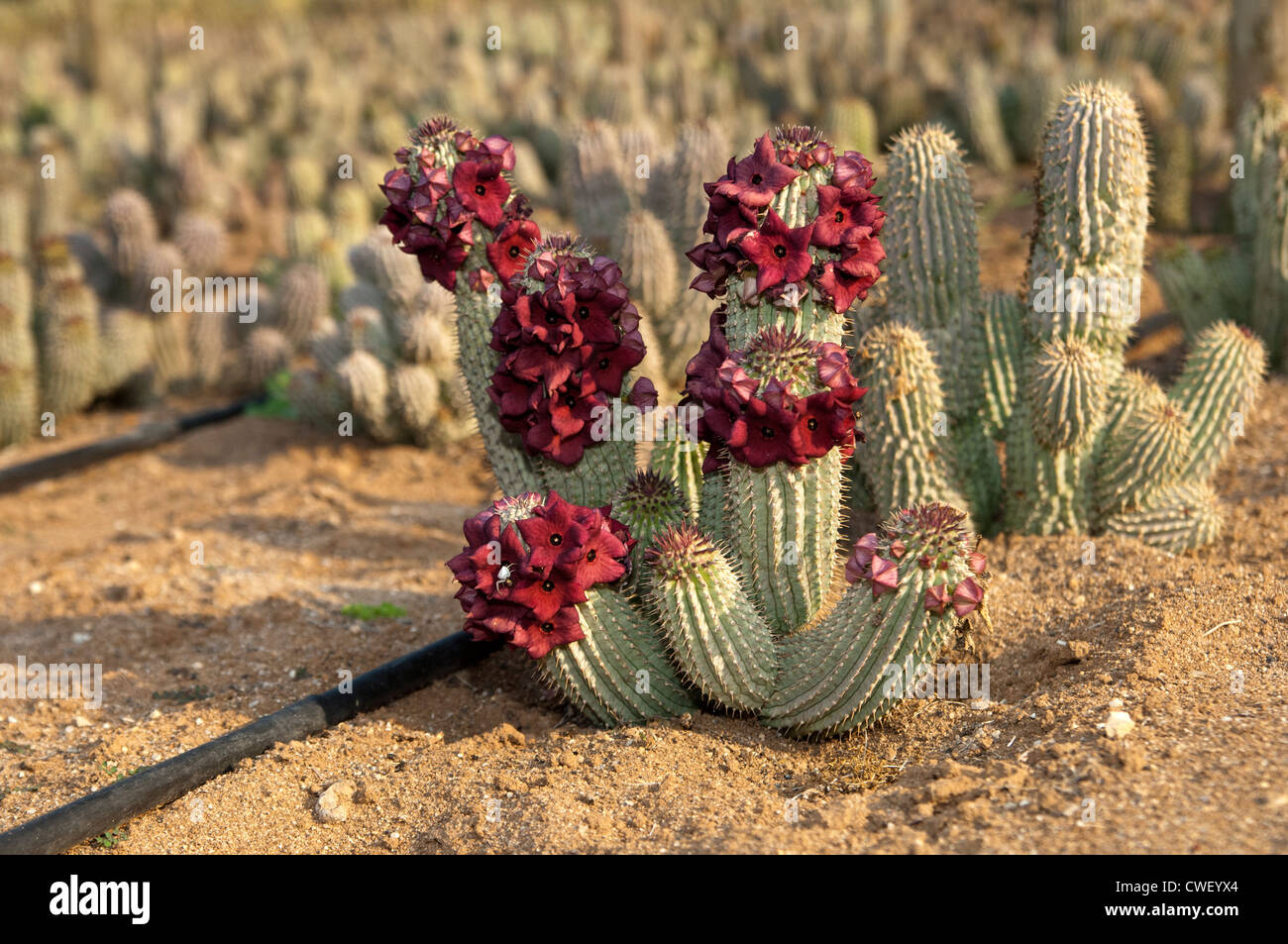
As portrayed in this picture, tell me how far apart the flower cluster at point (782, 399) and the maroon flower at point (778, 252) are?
19 cm

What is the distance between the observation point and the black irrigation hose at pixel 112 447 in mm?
7375

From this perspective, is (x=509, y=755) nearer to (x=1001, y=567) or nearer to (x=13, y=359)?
(x=1001, y=567)

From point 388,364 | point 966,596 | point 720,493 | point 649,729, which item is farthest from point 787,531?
point 388,364

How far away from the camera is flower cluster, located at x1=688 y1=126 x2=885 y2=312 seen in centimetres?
368

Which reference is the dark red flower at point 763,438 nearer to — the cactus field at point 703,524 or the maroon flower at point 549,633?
the cactus field at point 703,524

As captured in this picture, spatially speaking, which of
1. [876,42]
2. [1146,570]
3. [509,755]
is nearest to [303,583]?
[509,755]

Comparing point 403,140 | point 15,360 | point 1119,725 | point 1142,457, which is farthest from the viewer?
point 403,140

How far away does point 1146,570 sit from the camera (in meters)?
4.74

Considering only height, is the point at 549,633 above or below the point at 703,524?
below

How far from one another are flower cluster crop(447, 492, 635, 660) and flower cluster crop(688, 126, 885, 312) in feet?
3.07

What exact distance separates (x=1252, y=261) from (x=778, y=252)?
4459 millimetres

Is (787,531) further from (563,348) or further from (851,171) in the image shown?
(851,171)

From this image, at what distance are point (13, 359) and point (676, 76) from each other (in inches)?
307

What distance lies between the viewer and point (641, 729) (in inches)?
156
